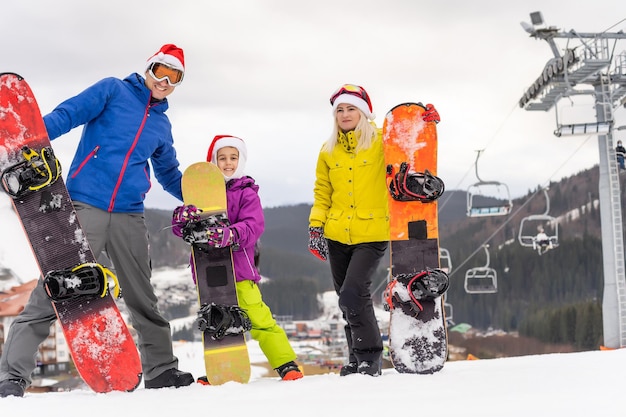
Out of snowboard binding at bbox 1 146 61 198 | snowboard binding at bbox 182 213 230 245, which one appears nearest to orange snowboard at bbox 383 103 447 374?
snowboard binding at bbox 182 213 230 245

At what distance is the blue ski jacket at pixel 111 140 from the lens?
3443 millimetres

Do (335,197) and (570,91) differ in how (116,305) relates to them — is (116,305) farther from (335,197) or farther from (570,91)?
(570,91)

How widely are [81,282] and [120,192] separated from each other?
517 mm

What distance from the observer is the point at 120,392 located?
336 centimetres

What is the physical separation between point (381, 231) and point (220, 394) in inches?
51.7

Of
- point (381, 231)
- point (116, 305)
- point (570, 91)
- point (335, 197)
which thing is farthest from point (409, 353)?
point (570, 91)

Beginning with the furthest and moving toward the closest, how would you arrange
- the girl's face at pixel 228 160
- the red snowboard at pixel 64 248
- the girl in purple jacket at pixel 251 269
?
the girl's face at pixel 228 160 → the girl in purple jacket at pixel 251 269 → the red snowboard at pixel 64 248

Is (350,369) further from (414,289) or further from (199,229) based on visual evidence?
(199,229)

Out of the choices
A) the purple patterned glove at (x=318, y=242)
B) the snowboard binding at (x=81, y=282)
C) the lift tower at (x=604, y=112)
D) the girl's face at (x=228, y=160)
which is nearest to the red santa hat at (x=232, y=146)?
the girl's face at (x=228, y=160)

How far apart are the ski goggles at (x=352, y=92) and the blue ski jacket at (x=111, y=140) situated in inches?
42.8

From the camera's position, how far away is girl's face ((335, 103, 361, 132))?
3895 mm

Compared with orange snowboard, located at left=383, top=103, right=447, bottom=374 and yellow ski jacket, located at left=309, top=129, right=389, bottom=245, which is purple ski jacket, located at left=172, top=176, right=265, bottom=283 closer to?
yellow ski jacket, located at left=309, top=129, right=389, bottom=245

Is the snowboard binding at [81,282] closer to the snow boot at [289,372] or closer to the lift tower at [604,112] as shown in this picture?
the snow boot at [289,372]

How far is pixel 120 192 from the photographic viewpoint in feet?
11.4
